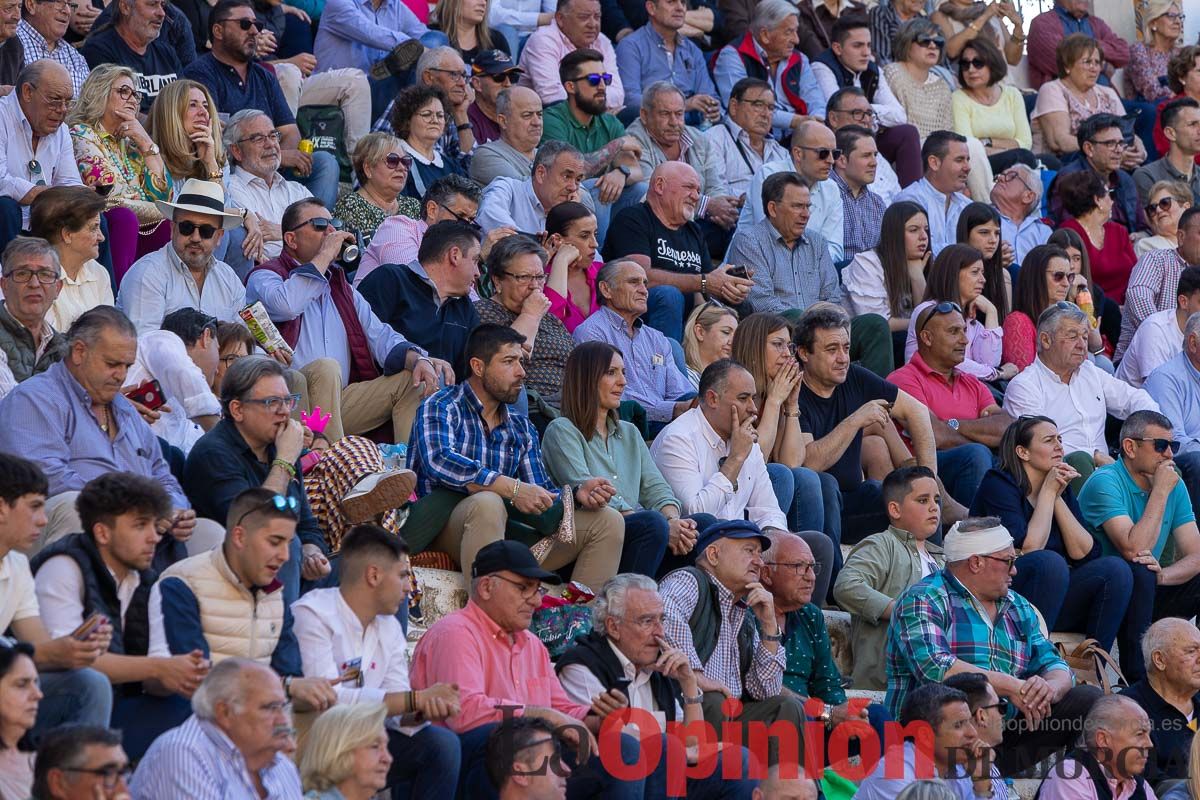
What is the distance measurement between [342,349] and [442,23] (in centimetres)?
414

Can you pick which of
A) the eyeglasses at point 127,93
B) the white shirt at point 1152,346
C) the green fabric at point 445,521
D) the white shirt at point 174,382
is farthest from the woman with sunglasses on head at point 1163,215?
the white shirt at point 174,382

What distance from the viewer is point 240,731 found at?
19.7 ft

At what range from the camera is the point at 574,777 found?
23.1 feet

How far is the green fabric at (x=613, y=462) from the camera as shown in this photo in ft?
28.1

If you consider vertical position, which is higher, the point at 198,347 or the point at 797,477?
the point at 198,347

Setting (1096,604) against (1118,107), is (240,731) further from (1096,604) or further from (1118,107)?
(1118,107)

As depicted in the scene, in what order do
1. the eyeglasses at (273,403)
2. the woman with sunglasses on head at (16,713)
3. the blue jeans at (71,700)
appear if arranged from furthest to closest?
the eyeglasses at (273,403)
the blue jeans at (71,700)
the woman with sunglasses on head at (16,713)

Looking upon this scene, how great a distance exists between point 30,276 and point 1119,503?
5044 mm

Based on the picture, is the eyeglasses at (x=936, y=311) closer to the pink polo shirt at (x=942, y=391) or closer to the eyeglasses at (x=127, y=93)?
the pink polo shirt at (x=942, y=391)

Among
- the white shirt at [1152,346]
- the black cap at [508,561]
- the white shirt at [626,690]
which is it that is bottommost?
the white shirt at [1152,346]

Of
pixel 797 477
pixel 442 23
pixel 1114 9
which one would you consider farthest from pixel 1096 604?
pixel 1114 9

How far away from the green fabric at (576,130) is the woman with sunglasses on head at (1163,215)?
11.2 feet

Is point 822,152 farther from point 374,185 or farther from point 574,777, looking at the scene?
point 574,777

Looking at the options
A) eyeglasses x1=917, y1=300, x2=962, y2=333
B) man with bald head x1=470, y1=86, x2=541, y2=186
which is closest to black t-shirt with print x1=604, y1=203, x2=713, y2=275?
man with bald head x1=470, y1=86, x2=541, y2=186
